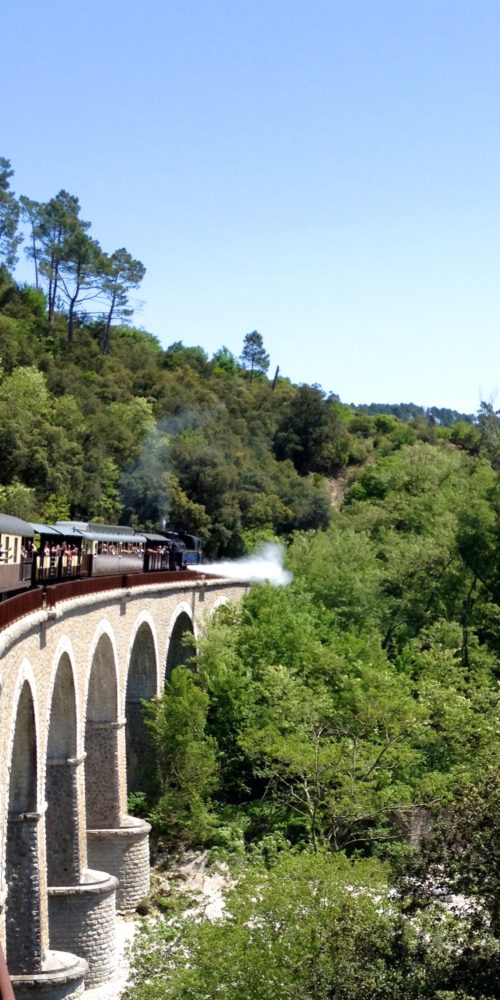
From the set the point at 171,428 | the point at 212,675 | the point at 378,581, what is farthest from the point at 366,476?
the point at 212,675

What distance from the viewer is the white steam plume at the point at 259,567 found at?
55031mm

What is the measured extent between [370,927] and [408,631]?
3421cm

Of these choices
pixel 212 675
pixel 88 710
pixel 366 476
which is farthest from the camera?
pixel 366 476

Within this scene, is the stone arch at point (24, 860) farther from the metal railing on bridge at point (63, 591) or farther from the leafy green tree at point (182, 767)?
the leafy green tree at point (182, 767)

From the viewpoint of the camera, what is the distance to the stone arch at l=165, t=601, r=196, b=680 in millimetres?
40906

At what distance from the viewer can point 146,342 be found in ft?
322

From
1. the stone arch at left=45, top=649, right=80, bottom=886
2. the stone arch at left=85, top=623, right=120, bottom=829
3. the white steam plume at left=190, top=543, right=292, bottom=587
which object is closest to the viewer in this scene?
the stone arch at left=45, top=649, right=80, bottom=886

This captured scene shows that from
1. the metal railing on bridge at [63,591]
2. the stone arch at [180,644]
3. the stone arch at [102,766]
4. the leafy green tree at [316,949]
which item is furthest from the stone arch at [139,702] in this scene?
the leafy green tree at [316,949]

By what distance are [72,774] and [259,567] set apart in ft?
121

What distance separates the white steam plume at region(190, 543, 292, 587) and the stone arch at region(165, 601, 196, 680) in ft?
29.3

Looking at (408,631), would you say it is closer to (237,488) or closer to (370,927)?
(237,488)

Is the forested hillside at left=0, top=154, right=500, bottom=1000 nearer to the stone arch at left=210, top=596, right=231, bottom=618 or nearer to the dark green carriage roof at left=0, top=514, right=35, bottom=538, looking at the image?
the stone arch at left=210, top=596, right=231, bottom=618

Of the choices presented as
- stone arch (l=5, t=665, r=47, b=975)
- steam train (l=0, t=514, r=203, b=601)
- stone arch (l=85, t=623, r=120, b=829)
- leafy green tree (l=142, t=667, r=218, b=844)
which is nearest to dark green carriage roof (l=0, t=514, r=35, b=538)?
steam train (l=0, t=514, r=203, b=601)

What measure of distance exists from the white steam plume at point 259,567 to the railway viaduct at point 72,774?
60.3ft
